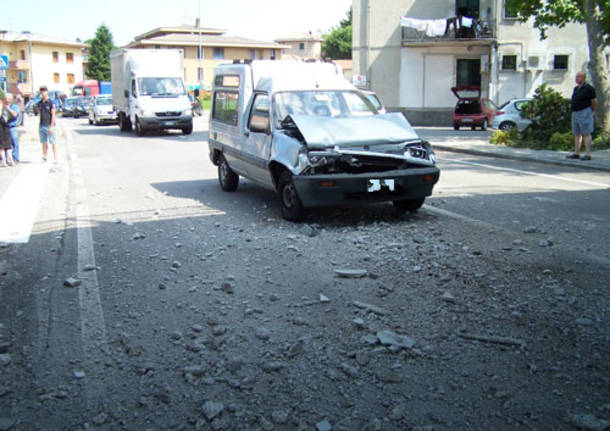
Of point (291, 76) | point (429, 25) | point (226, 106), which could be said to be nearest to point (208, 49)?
point (429, 25)

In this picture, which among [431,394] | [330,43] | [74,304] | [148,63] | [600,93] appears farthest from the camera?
[330,43]

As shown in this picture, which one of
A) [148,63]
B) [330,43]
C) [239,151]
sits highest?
[330,43]

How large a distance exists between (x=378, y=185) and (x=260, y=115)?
231cm

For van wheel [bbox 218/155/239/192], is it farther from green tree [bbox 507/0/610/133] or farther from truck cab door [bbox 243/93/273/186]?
green tree [bbox 507/0/610/133]

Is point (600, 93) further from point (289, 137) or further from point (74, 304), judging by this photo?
point (74, 304)

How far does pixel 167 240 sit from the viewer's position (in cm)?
749

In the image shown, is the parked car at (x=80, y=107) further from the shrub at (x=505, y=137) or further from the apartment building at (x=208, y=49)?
the shrub at (x=505, y=137)

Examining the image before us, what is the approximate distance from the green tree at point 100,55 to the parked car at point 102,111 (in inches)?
2374

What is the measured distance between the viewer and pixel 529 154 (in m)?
16.7

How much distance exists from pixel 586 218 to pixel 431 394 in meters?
5.45

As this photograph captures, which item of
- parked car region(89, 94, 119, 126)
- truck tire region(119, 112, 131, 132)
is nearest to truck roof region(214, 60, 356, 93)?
truck tire region(119, 112, 131, 132)

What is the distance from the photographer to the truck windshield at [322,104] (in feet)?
29.5

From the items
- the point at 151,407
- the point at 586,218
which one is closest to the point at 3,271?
the point at 151,407

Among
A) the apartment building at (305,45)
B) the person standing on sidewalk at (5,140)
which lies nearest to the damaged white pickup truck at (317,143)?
the person standing on sidewalk at (5,140)
